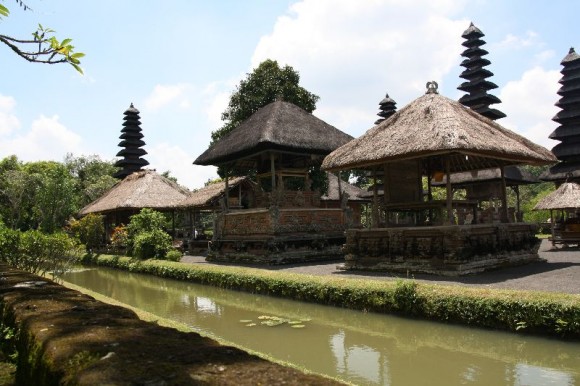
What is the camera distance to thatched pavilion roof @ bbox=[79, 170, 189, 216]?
26703 millimetres

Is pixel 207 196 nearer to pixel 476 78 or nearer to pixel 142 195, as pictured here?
pixel 142 195

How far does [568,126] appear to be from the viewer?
3117 centimetres

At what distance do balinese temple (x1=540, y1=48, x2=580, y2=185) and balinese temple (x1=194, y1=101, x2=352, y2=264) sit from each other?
18.5 meters

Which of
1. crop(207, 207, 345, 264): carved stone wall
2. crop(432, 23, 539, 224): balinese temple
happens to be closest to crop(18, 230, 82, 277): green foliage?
crop(207, 207, 345, 264): carved stone wall

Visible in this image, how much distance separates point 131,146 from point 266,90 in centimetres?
1745

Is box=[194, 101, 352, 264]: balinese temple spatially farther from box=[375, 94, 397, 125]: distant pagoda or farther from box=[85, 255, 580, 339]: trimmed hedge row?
box=[375, 94, 397, 125]: distant pagoda

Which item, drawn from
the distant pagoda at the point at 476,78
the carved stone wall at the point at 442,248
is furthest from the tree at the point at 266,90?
the carved stone wall at the point at 442,248

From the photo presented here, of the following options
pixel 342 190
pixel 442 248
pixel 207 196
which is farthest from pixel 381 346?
pixel 342 190

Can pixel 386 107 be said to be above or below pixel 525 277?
above

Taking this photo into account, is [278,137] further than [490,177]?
No

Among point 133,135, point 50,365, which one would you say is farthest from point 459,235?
point 133,135

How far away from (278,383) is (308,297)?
8.50m

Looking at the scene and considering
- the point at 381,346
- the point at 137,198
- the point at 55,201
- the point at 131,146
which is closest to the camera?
the point at 381,346

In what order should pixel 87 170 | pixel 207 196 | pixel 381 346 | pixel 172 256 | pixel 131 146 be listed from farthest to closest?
pixel 87 170
pixel 131 146
pixel 207 196
pixel 172 256
pixel 381 346
